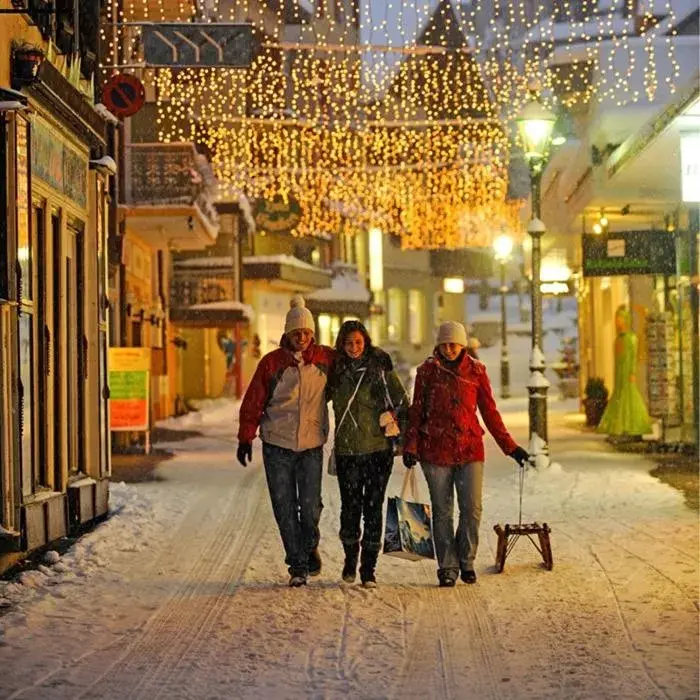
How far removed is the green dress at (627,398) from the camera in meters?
22.8

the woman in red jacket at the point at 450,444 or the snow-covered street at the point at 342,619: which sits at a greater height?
the woman in red jacket at the point at 450,444

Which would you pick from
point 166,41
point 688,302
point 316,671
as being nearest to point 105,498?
point 166,41

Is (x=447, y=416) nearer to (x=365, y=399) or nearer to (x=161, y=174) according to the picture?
(x=365, y=399)

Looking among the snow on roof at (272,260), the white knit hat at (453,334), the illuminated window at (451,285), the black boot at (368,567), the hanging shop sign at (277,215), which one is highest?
the hanging shop sign at (277,215)

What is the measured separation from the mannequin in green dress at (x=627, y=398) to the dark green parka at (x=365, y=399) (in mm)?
13450

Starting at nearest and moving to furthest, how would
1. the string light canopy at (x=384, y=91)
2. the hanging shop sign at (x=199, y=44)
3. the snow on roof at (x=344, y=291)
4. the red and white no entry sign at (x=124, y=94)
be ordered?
the hanging shop sign at (x=199, y=44) < the red and white no entry sign at (x=124, y=94) < the string light canopy at (x=384, y=91) < the snow on roof at (x=344, y=291)

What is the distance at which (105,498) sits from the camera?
46.1 feet

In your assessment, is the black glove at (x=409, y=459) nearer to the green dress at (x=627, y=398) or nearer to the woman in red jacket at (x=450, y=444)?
the woman in red jacket at (x=450, y=444)

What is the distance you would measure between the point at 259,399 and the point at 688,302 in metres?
13.3

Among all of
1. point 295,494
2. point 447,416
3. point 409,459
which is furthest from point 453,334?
point 295,494

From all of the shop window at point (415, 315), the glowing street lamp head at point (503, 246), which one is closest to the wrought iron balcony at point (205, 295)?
the glowing street lamp head at point (503, 246)

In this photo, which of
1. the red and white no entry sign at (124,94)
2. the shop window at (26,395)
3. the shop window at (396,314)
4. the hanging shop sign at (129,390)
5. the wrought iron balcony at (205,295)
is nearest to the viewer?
the shop window at (26,395)

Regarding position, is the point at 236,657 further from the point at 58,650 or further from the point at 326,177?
the point at 326,177

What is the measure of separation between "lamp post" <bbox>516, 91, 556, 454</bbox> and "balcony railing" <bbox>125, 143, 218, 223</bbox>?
11.3 metres
